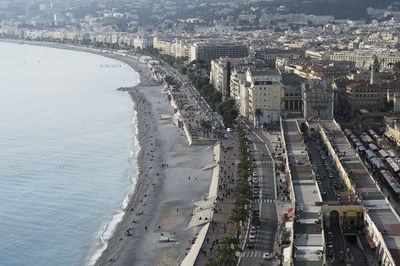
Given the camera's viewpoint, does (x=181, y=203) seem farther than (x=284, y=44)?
No

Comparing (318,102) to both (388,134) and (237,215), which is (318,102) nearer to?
(388,134)

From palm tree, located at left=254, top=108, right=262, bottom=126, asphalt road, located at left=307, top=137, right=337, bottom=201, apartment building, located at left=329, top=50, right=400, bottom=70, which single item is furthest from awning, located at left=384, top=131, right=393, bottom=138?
apartment building, located at left=329, top=50, right=400, bottom=70

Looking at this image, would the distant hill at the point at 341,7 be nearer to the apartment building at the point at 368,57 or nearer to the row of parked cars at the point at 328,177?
the apartment building at the point at 368,57

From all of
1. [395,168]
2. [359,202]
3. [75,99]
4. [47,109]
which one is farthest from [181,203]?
[75,99]

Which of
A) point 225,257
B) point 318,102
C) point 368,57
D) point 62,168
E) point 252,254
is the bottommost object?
point 62,168

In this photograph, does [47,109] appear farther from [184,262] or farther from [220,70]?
[184,262]

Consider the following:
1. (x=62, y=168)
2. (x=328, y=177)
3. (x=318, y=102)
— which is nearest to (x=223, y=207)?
(x=328, y=177)

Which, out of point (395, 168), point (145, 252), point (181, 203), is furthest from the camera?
point (395, 168)

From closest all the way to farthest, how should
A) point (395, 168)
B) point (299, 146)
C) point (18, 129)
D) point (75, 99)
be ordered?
point (395, 168) → point (299, 146) → point (18, 129) → point (75, 99)
